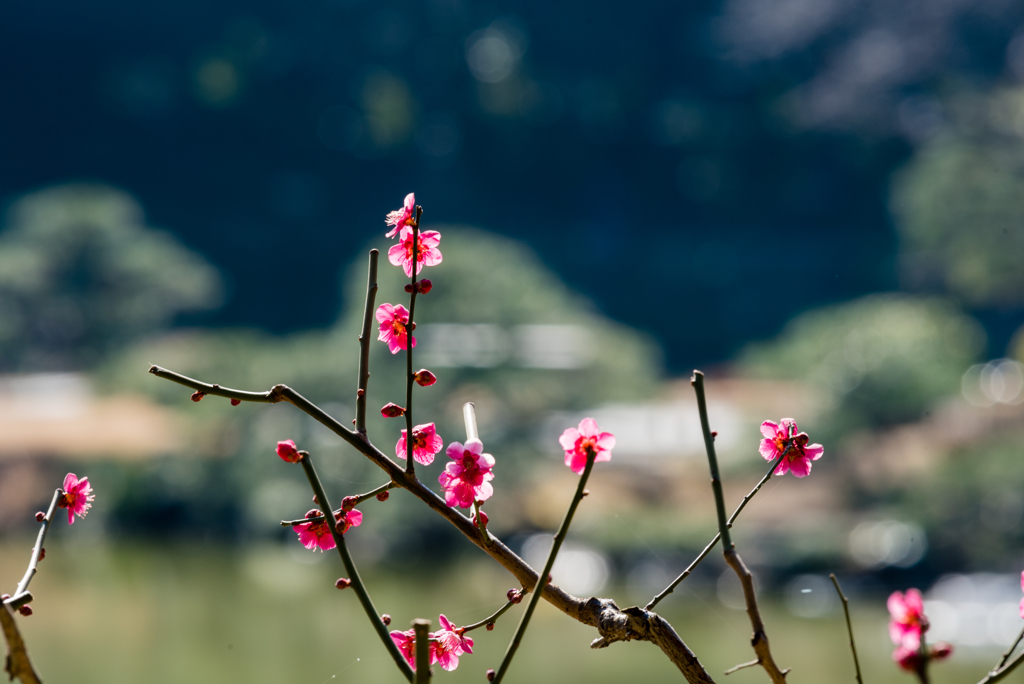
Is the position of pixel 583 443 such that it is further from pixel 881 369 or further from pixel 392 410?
pixel 881 369

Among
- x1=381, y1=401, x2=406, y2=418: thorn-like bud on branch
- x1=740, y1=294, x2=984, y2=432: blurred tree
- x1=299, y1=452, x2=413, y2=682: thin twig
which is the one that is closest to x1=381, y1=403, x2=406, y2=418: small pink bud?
x1=381, y1=401, x2=406, y2=418: thorn-like bud on branch

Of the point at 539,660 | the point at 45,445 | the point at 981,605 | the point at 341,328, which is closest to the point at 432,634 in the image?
the point at 539,660

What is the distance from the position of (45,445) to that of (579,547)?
3.69m

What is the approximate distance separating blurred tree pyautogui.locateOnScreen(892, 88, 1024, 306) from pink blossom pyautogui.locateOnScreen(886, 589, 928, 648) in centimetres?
794

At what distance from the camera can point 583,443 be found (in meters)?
0.46

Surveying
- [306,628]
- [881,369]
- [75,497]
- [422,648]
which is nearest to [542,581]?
[422,648]

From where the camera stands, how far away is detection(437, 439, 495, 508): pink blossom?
1.61ft

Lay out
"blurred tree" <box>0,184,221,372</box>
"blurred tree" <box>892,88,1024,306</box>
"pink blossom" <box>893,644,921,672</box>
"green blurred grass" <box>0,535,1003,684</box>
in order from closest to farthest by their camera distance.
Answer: "pink blossom" <box>893,644,921,672</box>
"green blurred grass" <box>0,535,1003,684</box>
"blurred tree" <box>892,88,1024,306</box>
"blurred tree" <box>0,184,221,372</box>

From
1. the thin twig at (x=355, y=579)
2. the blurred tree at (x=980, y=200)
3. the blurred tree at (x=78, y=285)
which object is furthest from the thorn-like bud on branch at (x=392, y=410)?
the blurred tree at (x=78, y=285)

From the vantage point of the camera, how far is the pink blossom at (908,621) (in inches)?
13.7

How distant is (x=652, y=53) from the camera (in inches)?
688

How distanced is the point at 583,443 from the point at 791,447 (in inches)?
5.9

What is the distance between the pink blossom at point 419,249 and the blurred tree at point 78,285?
29.0ft

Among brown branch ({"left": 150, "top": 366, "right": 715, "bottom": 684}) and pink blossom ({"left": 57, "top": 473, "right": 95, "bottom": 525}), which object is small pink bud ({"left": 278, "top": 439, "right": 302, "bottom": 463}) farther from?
pink blossom ({"left": 57, "top": 473, "right": 95, "bottom": 525})
